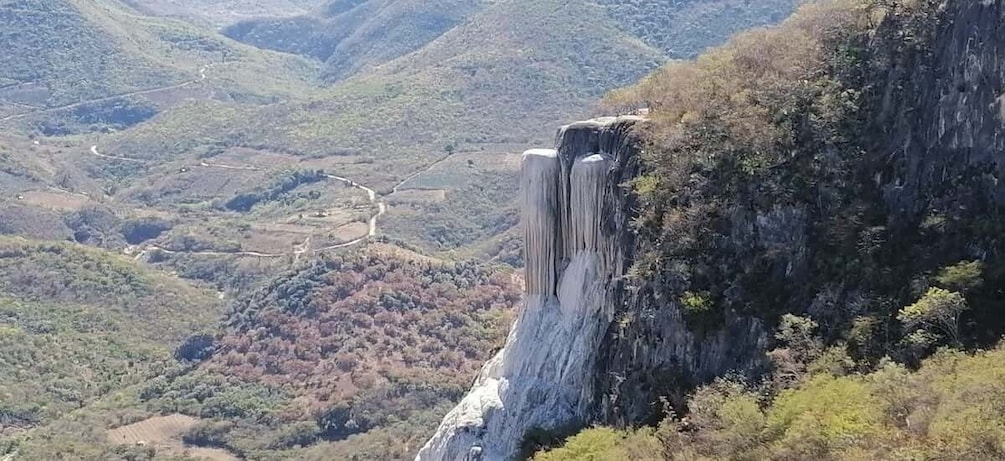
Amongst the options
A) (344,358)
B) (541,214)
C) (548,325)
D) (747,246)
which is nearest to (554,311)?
(548,325)

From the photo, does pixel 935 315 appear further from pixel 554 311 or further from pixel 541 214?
pixel 541 214

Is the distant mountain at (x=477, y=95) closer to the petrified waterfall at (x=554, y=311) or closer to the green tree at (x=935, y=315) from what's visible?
the petrified waterfall at (x=554, y=311)

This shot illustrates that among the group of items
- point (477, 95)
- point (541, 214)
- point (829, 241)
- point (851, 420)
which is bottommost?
point (851, 420)

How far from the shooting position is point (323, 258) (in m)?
90.1

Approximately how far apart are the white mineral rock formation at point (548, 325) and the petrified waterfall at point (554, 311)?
3 cm

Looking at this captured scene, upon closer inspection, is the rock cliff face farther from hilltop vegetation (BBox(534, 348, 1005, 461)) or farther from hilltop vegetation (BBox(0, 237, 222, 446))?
hilltop vegetation (BBox(0, 237, 222, 446))

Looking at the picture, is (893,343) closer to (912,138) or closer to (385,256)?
(912,138)

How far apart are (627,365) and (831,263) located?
589 cm

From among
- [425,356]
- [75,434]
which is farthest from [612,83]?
[75,434]

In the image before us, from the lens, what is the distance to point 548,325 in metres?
32.5

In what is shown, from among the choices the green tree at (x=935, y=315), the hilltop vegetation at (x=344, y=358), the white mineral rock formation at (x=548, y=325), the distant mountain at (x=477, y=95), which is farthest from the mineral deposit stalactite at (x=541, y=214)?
the distant mountain at (x=477, y=95)

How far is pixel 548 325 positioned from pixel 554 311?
46 cm

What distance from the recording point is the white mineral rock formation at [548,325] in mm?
30844

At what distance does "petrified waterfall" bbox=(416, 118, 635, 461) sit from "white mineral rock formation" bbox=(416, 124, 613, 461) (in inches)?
1.1
